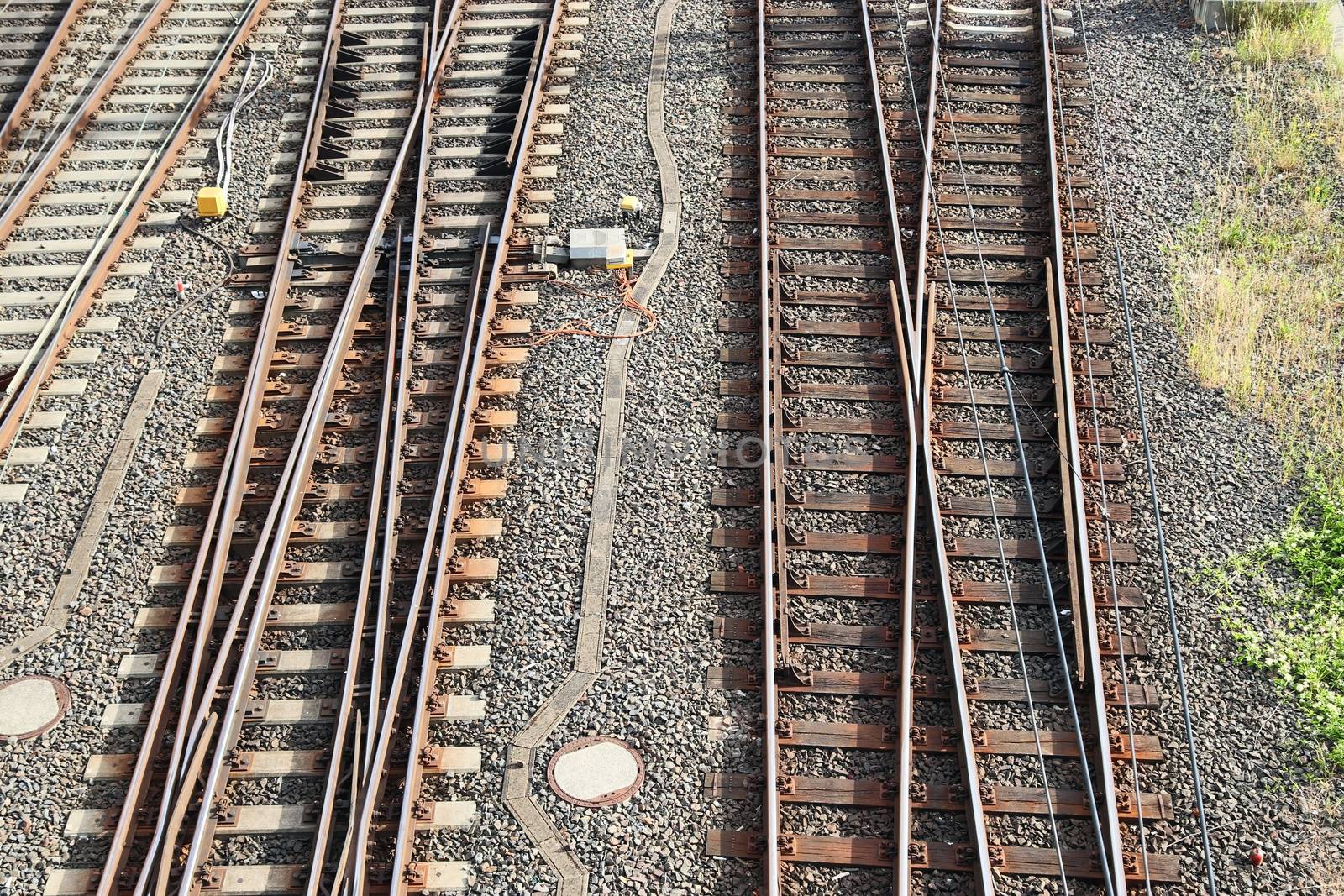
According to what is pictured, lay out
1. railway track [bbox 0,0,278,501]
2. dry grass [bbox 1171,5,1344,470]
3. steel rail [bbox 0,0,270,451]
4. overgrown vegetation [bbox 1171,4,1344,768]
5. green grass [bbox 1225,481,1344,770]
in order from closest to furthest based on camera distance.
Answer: green grass [bbox 1225,481,1344,770] → overgrown vegetation [bbox 1171,4,1344,768] → dry grass [bbox 1171,5,1344,470] → steel rail [bbox 0,0,270,451] → railway track [bbox 0,0,278,501]

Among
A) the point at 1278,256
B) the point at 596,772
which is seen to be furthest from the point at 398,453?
the point at 1278,256

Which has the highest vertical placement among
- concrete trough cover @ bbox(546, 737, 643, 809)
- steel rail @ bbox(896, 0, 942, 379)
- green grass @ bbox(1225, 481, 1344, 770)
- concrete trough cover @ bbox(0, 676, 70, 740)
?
steel rail @ bbox(896, 0, 942, 379)

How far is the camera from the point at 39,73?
1423 centimetres

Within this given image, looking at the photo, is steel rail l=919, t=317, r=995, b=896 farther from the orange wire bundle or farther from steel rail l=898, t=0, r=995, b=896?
the orange wire bundle

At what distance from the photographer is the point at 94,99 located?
14.0 meters

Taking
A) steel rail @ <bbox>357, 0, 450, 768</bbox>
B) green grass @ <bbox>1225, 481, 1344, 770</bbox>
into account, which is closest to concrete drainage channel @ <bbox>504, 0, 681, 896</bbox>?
steel rail @ <bbox>357, 0, 450, 768</bbox>

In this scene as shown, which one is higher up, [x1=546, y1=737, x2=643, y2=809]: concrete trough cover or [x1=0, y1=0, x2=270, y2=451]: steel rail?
[x1=0, y1=0, x2=270, y2=451]: steel rail

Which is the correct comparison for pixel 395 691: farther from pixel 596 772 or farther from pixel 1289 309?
pixel 1289 309

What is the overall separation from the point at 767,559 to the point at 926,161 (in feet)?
16.6

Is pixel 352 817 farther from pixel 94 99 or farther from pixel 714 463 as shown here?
pixel 94 99

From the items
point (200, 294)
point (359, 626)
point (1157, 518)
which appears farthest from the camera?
point (200, 294)

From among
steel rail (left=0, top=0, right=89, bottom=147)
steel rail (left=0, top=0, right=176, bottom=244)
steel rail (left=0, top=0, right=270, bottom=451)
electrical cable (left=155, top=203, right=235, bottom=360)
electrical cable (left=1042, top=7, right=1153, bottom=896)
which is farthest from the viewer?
steel rail (left=0, top=0, right=89, bottom=147)

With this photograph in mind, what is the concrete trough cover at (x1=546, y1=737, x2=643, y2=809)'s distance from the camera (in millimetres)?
8367

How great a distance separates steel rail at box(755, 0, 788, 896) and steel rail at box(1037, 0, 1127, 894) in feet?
6.57
